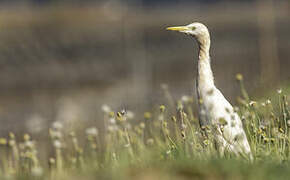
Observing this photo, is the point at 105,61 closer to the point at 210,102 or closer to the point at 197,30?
the point at 197,30

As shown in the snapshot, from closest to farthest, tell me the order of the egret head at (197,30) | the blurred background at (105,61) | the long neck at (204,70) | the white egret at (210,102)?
the white egret at (210,102), the long neck at (204,70), the egret head at (197,30), the blurred background at (105,61)

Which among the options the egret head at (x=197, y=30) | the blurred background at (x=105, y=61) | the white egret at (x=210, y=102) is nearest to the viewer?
the white egret at (x=210, y=102)

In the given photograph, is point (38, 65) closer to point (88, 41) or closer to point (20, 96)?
point (20, 96)

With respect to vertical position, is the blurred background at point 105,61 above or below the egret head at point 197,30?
below

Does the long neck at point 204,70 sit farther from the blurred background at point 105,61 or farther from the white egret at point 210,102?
the blurred background at point 105,61

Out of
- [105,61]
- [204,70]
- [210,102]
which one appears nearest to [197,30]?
[204,70]

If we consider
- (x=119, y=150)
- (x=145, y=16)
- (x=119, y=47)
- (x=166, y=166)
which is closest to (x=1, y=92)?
(x=119, y=47)

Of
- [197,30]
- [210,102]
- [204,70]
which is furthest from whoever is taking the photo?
[197,30]

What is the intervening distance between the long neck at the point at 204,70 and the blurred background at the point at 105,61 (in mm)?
3162

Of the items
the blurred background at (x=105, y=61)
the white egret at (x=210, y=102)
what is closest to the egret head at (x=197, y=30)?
the white egret at (x=210, y=102)

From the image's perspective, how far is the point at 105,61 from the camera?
26141 mm

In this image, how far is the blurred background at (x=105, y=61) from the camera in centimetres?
1728

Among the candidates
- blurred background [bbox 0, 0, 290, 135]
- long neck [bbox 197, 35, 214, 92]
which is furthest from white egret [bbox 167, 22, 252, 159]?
blurred background [bbox 0, 0, 290, 135]

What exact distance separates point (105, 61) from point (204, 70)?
19255 millimetres
